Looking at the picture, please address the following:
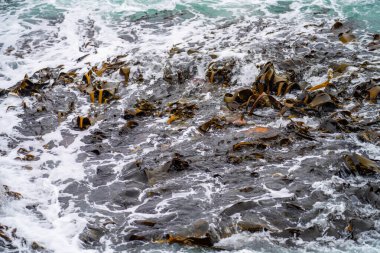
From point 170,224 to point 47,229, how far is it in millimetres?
1356

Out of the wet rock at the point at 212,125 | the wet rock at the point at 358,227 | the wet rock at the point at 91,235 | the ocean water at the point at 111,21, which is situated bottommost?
the wet rock at the point at 91,235

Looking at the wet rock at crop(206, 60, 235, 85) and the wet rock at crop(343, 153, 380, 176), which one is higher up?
the wet rock at crop(206, 60, 235, 85)

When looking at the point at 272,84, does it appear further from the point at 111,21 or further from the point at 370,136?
the point at 111,21

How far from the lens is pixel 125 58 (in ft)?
27.9

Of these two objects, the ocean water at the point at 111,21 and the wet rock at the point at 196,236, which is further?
the ocean water at the point at 111,21

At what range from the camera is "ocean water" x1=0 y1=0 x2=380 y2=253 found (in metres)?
4.11

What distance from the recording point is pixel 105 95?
7.12m

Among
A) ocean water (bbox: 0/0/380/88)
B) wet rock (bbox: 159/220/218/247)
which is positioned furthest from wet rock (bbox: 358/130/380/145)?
ocean water (bbox: 0/0/380/88)

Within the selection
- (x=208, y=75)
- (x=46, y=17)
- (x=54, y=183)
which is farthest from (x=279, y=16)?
(x=54, y=183)

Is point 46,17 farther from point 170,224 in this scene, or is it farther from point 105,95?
point 170,224

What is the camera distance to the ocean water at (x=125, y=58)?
4105 millimetres

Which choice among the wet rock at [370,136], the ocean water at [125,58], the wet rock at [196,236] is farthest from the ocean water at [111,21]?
the wet rock at [196,236]

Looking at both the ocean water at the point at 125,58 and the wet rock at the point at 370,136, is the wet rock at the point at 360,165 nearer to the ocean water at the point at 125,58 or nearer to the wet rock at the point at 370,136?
the ocean water at the point at 125,58

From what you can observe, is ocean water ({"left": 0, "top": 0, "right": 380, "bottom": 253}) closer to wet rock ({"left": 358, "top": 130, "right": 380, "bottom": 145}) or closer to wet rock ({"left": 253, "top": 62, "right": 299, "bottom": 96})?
wet rock ({"left": 358, "top": 130, "right": 380, "bottom": 145})
